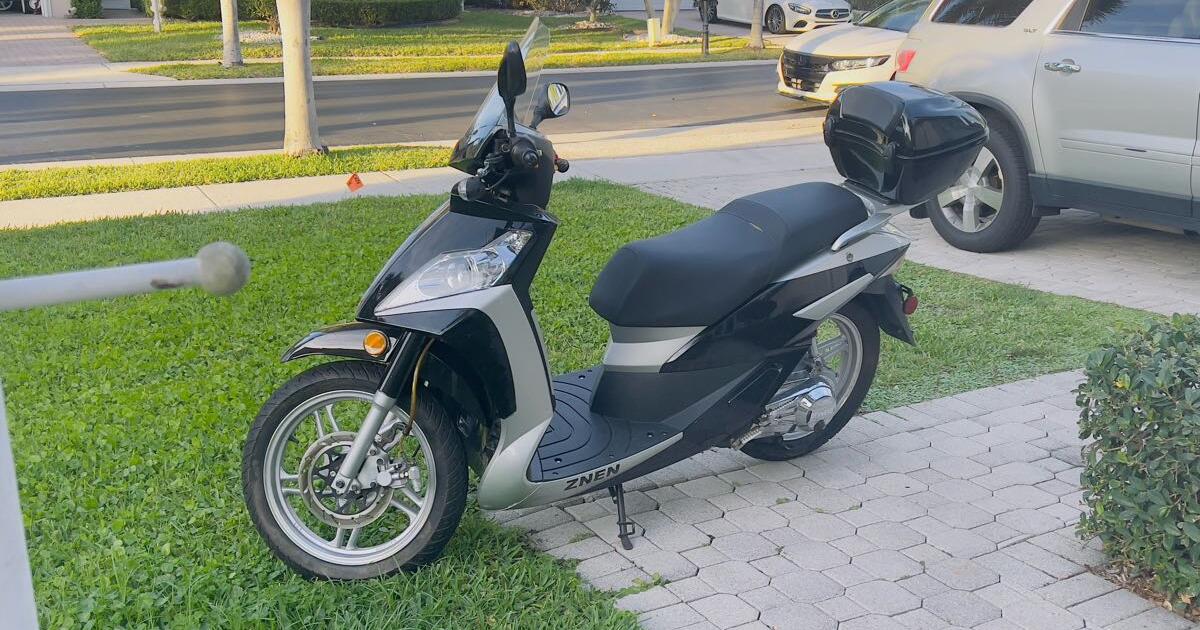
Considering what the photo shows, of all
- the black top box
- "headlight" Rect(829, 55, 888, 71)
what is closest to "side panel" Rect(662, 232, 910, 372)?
the black top box

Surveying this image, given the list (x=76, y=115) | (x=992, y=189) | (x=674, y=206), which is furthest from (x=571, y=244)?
(x=76, y=115)

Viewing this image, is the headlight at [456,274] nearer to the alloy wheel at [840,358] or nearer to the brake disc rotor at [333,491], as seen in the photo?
the brake disc rotor at [333,491]

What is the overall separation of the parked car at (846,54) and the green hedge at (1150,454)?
10.3m

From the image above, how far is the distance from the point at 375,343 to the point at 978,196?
213 inches

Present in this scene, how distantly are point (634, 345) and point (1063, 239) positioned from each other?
5322 millimetres

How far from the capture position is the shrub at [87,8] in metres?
28.4

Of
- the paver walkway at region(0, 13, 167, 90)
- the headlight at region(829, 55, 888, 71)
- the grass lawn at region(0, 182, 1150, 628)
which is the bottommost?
the grass lawn at region(0, 182, 1150, 628)

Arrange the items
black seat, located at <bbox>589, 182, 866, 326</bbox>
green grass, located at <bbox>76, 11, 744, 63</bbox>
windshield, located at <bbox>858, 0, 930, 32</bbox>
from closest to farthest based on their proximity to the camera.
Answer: black seat, located at <bbox>589, 182, 866, 326</bbox>, windshield, located at <bbox>858, 0, 930, 32</bbox>, green grass, located at <bbox>76, 11, 744, 63</bbox>

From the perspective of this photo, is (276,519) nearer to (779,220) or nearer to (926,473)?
(779,220)

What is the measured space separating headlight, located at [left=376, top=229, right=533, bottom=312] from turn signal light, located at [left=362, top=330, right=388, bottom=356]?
0.08m

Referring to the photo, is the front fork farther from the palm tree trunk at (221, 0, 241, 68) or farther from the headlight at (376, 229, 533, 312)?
the palm tree trunk at (221, 0, 241, 68)

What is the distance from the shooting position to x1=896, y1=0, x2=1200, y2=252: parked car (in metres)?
6.62

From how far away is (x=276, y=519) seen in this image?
353 cm

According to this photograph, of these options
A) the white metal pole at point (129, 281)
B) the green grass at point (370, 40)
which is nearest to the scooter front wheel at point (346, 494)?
the white metal pole at point (129, 281)
